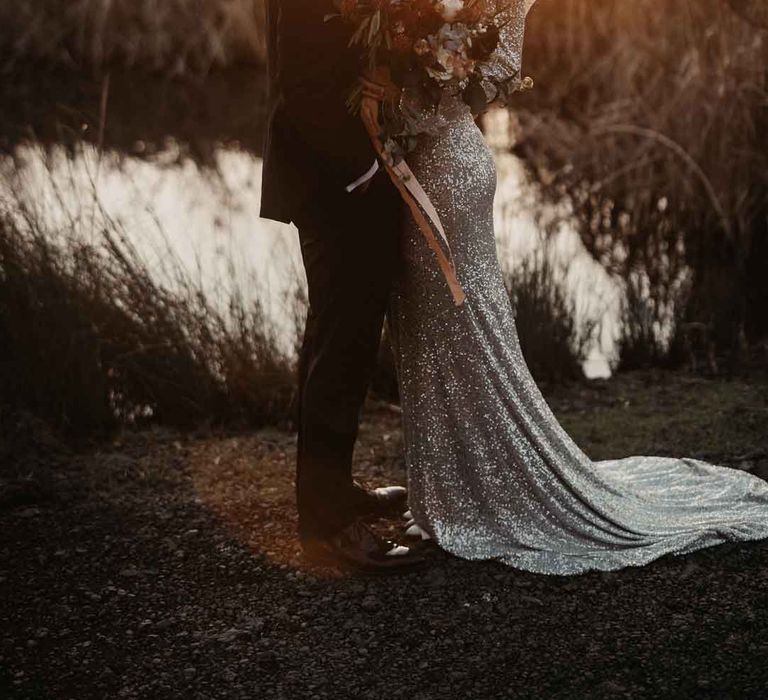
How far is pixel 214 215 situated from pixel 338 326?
13.4 feet

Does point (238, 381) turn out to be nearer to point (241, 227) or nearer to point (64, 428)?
point (64, 428)

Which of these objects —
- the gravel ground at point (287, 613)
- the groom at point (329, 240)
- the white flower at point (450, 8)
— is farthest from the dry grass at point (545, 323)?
the white flower at point (450, 8)

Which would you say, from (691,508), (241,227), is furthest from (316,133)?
(241,227)

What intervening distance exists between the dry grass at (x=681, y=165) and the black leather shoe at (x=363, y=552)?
2817 mm

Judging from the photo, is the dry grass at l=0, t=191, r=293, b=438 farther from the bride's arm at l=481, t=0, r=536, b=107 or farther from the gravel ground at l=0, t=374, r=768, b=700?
the bride's arm at l=481, t=0, r=536, b=107

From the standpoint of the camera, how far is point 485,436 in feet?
10.4

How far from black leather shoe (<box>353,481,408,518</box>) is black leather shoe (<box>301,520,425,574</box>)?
0.83 ft

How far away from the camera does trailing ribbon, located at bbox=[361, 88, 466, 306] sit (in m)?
2.89

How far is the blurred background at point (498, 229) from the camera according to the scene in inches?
181

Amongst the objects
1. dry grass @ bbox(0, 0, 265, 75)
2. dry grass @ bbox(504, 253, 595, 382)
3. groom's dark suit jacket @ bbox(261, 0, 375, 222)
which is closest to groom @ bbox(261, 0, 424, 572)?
groom's dark suit jacket @ bbox(261, 0, 375, 222)

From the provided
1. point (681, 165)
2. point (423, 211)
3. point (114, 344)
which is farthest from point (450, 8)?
point (681, 165)

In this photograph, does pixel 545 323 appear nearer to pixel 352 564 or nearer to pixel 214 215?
pixel 352 564

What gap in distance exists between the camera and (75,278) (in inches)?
180

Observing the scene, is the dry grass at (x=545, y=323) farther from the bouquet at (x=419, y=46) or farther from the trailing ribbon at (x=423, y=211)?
the bouquet at (x=419, y=46)
